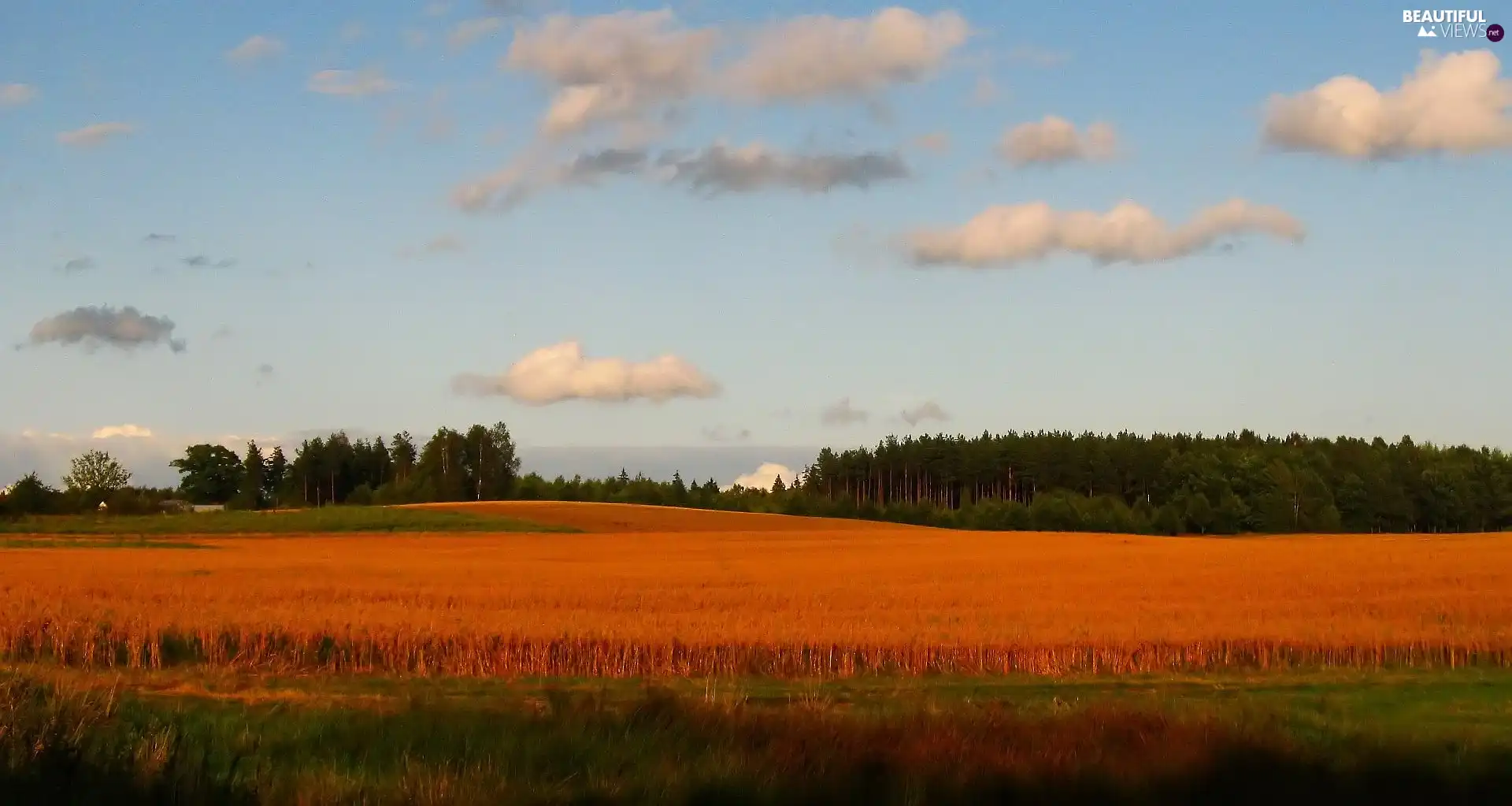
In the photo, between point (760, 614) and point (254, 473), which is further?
point (254, 473)

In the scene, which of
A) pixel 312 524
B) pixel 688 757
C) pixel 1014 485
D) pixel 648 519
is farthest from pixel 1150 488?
pixel 688 757

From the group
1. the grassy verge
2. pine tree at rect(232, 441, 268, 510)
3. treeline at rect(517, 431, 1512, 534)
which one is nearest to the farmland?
the grassy verge

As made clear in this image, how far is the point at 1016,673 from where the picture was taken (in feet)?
71.2

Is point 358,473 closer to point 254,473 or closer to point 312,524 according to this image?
point 254,473

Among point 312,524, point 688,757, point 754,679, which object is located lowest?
point 754,679

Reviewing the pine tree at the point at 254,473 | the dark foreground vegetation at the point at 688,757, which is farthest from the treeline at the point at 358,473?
the dark foreground vegetation at the point at 688,757

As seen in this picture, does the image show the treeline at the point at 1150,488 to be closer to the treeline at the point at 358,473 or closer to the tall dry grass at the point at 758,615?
the treeline at the point at 358,473

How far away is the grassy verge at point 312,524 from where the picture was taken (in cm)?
8419

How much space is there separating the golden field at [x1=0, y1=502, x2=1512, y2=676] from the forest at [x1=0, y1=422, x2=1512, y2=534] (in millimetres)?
76364

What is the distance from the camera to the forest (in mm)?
127438

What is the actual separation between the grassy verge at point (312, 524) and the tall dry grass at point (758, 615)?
3602 cm

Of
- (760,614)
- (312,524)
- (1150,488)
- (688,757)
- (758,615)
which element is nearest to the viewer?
(688,757)

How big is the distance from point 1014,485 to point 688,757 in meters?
143

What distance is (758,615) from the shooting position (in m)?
26.4
